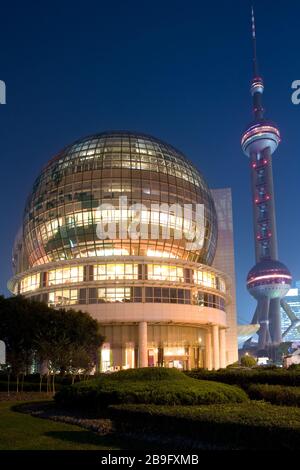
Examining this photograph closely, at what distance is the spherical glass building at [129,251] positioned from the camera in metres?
68.3

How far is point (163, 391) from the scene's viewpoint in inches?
755

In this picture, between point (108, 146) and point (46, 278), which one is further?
point (108, 146)

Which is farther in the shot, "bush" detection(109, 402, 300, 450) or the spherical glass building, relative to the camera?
the spherical glass building

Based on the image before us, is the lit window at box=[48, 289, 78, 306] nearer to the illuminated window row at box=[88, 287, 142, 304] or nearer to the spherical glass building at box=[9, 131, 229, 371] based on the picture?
the spherical glass building at box=[9, 131, 229, 371]

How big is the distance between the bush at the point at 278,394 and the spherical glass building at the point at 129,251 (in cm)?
4474

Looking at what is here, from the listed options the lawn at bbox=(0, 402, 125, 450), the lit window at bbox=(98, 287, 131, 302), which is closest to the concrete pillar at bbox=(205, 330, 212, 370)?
the lit window at bbox=(98, 287, 131, 302)

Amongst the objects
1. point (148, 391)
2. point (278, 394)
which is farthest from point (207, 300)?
point (148, 391)

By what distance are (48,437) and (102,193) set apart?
5825cm

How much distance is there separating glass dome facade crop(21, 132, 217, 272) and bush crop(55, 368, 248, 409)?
47690 mm

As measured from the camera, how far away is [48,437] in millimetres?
16031

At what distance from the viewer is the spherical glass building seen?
224 feet

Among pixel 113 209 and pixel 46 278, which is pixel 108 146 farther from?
pixel 46 278
